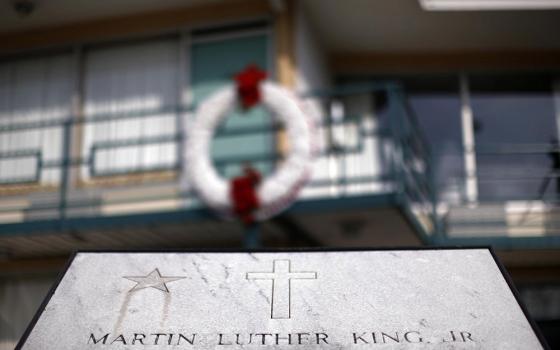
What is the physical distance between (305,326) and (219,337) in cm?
37

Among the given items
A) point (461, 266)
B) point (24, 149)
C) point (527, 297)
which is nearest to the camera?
point (461, 266)

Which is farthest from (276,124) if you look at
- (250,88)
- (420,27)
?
(420,27)

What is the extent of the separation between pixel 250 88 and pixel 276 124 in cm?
72

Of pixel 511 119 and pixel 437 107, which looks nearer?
pixel 511 119

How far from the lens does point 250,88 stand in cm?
801

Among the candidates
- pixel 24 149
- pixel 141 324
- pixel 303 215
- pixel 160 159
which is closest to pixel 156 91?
pixel 160 159

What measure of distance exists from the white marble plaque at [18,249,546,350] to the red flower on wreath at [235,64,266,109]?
427 cm

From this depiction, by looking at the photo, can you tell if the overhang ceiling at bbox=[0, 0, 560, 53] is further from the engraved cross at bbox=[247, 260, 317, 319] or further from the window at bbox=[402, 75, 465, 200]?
the engraved cross at bbox=[247, 260, 317, 319]

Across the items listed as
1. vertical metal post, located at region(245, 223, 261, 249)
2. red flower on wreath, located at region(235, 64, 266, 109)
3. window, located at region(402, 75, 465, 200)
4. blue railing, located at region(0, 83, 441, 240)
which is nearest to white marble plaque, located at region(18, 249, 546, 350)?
blue railing, located at region(0, 83, 441, 240)

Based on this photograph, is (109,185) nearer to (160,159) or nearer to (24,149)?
(160,159)

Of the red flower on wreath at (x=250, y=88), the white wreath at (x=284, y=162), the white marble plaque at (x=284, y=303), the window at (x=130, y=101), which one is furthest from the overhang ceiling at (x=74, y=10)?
the white marble plaque at (x=284, y=303)

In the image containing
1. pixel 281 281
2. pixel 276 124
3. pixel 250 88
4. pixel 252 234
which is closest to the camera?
pixel 281 281

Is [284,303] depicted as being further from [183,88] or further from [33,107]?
[33,107]

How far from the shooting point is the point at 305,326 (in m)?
3.36
